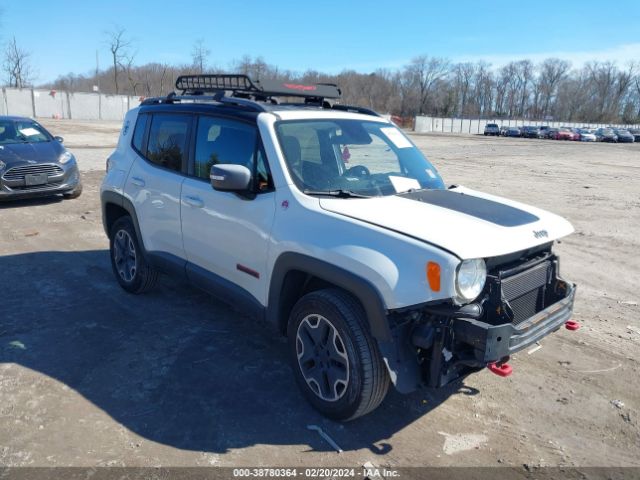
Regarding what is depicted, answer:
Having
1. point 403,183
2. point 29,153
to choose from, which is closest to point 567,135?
point 29,153

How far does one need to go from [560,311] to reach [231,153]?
2.66 meters

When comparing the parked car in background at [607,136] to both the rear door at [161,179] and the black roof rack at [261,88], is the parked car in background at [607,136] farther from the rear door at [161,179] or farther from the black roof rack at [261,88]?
the rear door at [161,179]

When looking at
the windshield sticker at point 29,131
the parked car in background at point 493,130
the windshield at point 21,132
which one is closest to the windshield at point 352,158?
Answer: the windshield at point 21,132

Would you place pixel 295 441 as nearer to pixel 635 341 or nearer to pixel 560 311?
pixel 560 311

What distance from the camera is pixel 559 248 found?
770cm

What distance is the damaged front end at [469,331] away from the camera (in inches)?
114

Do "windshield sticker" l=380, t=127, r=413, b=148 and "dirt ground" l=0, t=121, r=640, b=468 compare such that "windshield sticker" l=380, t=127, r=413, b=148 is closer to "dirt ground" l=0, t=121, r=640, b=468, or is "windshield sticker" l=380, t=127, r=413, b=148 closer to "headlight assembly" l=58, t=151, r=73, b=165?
"dirt ground" l=0, t=121, r=640, b=468

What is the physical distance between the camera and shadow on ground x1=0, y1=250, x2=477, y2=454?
333 centimetres

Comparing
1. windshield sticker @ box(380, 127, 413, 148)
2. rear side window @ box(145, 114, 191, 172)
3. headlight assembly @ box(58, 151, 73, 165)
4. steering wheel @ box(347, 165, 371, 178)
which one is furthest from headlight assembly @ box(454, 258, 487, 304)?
headlight assembly @ box(58, 151, 73, 165)

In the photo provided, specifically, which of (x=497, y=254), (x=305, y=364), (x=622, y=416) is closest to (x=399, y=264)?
(x=497, y=254)

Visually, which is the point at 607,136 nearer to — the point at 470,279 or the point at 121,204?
the point at 121,204

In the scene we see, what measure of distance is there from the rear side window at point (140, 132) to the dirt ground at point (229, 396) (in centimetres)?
158

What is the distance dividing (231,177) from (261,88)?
4.60ft

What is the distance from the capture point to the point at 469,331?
290cm
